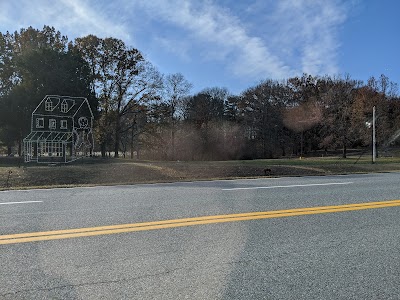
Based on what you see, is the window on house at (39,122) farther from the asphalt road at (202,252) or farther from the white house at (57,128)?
the asphalt road at (202,252)

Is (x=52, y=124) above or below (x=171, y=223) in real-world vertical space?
above

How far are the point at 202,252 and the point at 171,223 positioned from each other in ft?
5.72

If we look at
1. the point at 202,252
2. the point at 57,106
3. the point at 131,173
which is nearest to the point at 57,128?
the point at 57,106

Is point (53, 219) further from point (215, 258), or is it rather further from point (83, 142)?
point (83, 142)

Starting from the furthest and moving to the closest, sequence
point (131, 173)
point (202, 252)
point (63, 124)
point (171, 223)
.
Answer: point (63, 124) < point (131, 173) < point (171, 223) < point (202, 252)

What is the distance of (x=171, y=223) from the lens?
6.58m

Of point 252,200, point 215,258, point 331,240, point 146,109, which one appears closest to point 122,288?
point 215,258

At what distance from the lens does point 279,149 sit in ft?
208

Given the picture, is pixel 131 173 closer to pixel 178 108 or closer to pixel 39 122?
pixel 39 122

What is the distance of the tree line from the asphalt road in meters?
25.5

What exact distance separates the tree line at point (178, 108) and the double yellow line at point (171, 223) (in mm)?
26247

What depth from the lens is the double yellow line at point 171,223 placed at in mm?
5637

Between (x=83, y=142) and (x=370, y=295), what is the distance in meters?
31.6

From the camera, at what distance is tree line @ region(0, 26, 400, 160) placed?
3103 cm
